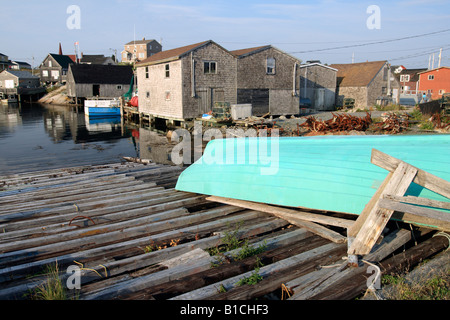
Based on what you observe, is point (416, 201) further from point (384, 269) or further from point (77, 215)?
point (77, 215)

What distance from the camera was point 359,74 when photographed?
138ft

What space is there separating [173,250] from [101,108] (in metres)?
41.8

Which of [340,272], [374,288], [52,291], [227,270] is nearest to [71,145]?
[52,291]

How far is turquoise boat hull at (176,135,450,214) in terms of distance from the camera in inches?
223

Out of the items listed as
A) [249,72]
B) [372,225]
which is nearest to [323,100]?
[249,72]

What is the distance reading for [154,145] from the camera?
24.6 m

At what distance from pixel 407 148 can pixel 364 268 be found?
125 inches

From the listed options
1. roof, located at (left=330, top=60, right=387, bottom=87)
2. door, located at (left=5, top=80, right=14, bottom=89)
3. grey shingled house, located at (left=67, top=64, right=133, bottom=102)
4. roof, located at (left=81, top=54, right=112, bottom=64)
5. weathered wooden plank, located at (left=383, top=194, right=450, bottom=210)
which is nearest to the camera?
weathered wooden plank, located at (left=383, top=194, right=450, bottom=210)

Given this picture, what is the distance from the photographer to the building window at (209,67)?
28.8m

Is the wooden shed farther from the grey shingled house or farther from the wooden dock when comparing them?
the grey shingled house

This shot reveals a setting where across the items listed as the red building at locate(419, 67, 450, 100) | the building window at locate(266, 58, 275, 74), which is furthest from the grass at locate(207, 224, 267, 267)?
the red building at locate(419, 67, 450, 100)

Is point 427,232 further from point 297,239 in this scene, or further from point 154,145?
point 154,145

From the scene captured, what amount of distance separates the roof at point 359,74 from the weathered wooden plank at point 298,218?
38.5 m

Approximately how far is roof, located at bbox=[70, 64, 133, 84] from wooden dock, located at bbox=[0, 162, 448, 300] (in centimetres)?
5905
